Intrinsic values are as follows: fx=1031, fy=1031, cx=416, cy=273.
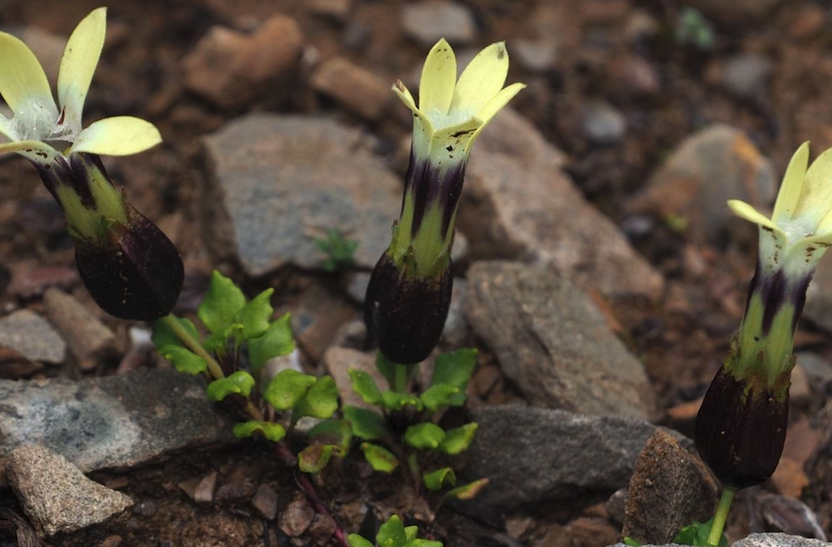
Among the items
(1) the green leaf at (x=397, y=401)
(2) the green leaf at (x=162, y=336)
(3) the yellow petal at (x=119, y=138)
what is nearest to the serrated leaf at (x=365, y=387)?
(1) the green leaf at (x=397, y=401)

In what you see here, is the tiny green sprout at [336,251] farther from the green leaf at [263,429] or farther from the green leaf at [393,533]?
the green leaf at [393,533]

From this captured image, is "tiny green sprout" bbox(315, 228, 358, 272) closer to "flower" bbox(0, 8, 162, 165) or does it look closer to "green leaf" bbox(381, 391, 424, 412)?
"green leaf" bbox(381, 391, 424, 412)

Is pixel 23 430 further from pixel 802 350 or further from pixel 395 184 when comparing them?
pixel 802 350

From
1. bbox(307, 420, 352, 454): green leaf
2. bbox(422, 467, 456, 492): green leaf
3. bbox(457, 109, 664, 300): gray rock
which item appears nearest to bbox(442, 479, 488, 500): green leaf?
bbox(422, 467, 456, 492): green leaf

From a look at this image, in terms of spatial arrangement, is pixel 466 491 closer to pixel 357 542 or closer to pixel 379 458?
pixel 379 458

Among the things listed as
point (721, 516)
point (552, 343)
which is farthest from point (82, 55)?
point (721, 516)

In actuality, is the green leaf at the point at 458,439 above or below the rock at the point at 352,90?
below
